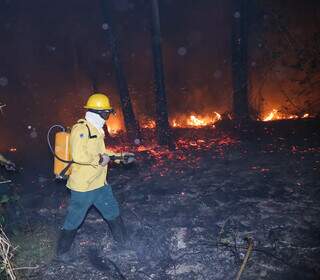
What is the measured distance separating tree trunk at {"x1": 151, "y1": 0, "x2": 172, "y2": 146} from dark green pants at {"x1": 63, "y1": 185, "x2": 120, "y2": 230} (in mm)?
5956

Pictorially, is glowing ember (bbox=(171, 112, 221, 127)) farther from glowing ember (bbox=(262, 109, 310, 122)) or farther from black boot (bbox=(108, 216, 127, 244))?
black boot (bbox=(108, 216, 127, 244))

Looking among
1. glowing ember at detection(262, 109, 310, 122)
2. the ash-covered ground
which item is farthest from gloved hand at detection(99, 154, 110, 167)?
glowing ember at detection(262, 109, 310, 122)

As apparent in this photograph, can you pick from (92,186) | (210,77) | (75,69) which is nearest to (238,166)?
(92,186)

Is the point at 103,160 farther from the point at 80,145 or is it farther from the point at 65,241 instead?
the point at 65,241

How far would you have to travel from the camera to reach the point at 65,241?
5023 millimetres

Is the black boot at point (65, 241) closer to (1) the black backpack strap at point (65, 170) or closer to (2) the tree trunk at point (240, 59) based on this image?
(1) the black backpack strap at point (65, 170)

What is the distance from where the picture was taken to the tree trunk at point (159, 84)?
10.0 m

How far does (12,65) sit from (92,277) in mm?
11466

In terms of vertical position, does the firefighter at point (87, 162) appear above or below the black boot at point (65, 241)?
above

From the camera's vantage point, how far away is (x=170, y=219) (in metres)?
6.03

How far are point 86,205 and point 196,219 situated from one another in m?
2.13

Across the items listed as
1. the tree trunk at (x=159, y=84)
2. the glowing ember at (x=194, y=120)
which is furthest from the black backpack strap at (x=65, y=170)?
the glowing ember at (x=194, y=120)

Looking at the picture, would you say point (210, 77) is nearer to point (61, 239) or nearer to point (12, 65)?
point (12, 65)

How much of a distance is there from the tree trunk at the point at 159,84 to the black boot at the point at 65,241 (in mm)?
6325
